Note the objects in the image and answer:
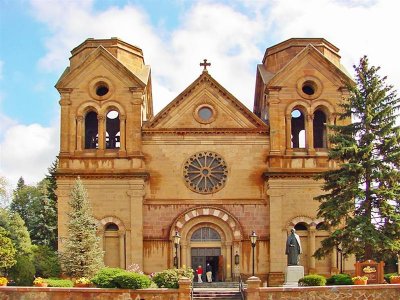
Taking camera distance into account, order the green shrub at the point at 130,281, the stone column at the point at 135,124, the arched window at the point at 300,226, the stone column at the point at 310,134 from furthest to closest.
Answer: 1. the stone column at the point at 310,134
2. the stone column at the point at 135,124
3. the arched window at the point at 300,226
4. the green shrub at the point at 130,281

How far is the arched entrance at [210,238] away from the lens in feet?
158

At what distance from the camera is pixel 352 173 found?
40.5 metres

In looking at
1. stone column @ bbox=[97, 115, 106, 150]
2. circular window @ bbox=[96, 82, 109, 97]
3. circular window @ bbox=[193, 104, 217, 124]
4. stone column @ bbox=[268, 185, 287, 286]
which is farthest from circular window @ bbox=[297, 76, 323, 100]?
stone column @ bbox=[97, 115, 106, 150]

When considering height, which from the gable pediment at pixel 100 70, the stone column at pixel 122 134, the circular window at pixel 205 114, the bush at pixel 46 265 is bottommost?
the bush at pixel 46 265

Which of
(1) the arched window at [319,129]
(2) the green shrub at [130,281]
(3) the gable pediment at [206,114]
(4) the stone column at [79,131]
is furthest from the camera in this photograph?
(1) the arched window at [319,129]

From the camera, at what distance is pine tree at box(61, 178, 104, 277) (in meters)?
43.0

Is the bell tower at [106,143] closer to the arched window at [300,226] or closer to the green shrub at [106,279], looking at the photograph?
the arched window at [300,226]

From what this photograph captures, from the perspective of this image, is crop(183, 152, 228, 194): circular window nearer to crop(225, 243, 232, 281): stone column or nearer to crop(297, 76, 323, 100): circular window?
crop(225, 243, 232, 281): stone column

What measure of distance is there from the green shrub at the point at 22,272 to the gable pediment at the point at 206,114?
11.3m

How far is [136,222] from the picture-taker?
4772cm

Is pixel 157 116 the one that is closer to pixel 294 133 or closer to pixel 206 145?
pixel 206 145

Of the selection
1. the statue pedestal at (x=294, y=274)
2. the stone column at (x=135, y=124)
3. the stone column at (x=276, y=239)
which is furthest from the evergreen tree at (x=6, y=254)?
the statue pedestal at (x=294, y=274)

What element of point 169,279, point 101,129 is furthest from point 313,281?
point 101,129

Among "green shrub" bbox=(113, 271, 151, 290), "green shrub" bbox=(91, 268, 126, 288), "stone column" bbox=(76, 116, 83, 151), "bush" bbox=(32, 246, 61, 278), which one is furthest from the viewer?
"stone column" bbox=(76, 116, 83, 151)
